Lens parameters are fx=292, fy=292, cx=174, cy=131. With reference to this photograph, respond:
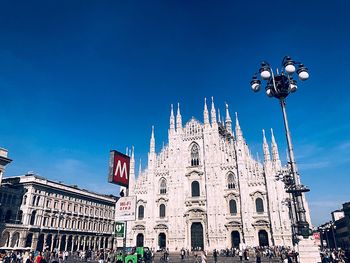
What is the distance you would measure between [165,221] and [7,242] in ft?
74.6

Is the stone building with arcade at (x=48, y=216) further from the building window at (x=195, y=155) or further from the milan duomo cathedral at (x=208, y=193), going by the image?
the building window at (x=195, y=155)

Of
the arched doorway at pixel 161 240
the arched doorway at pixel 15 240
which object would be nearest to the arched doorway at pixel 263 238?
the arched doorway at pixel 161 240

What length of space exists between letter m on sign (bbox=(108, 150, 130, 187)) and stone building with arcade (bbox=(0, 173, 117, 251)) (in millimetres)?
32295

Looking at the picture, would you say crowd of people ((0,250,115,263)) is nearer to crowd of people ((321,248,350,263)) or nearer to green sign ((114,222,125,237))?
green sign ((114,222,125,237))

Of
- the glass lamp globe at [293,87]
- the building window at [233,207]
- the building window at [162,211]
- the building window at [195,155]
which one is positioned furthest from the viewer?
the building window at [195,155]

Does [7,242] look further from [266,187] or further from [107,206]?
[266,187]

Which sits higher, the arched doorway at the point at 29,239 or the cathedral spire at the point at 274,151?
the cathedral spire at the point at 274,151

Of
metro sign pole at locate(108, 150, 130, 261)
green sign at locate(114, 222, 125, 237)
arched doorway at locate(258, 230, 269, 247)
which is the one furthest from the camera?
arched doorway at locate(258, 230, 269, 247)

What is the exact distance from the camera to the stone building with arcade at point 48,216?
4288 cm

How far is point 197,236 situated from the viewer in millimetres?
42875

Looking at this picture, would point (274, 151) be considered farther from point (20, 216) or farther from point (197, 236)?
point (20, 216)

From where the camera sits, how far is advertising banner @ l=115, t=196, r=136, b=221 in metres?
8.46

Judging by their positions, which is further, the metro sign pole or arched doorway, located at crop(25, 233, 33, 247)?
arched doorway, located at crop(25, 233, 33, 247)

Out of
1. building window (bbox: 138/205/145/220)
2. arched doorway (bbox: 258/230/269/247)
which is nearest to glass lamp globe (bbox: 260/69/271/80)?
arched doorway (bbox: 258/230/269/247)
